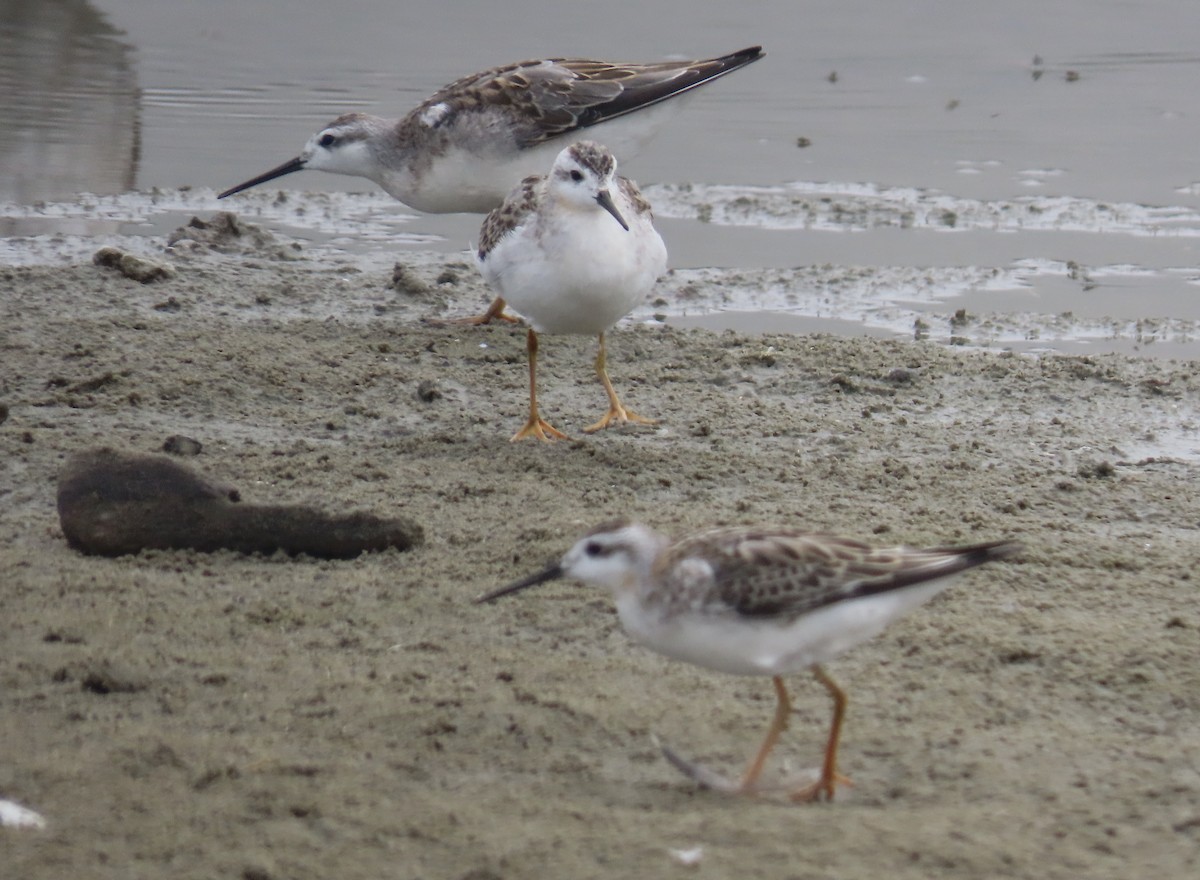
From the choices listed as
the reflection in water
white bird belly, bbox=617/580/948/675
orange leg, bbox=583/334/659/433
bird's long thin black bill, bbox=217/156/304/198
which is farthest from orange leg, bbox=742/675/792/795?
the reflection in water

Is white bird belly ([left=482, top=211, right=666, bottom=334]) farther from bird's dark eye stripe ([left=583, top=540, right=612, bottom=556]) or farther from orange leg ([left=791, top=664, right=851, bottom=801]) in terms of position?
orange leg ([left=791, top=664, right=851, bottom=801])

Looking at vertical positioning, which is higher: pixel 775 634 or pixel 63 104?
pixel 63 104

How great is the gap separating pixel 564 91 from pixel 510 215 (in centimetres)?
260

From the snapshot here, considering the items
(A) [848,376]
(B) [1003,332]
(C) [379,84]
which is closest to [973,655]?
(A) [848,376]

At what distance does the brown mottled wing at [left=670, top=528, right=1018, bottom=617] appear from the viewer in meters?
3.87

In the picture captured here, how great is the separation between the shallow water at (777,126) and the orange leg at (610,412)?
1435 millimetres

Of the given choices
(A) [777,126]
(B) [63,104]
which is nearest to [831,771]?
(A) [777,126]

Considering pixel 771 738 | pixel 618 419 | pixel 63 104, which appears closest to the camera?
pixel 771 738

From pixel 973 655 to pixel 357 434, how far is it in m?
2.79

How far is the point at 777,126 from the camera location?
1176 centimetres

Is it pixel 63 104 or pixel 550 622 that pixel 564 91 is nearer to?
pixel 63 104

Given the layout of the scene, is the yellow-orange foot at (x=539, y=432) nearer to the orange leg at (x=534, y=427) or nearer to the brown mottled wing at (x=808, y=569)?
the orange leg at (x=534, y=427)

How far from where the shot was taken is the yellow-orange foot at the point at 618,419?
21.7 ft

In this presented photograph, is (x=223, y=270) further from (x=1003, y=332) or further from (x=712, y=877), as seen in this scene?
(x=712, y=877)
